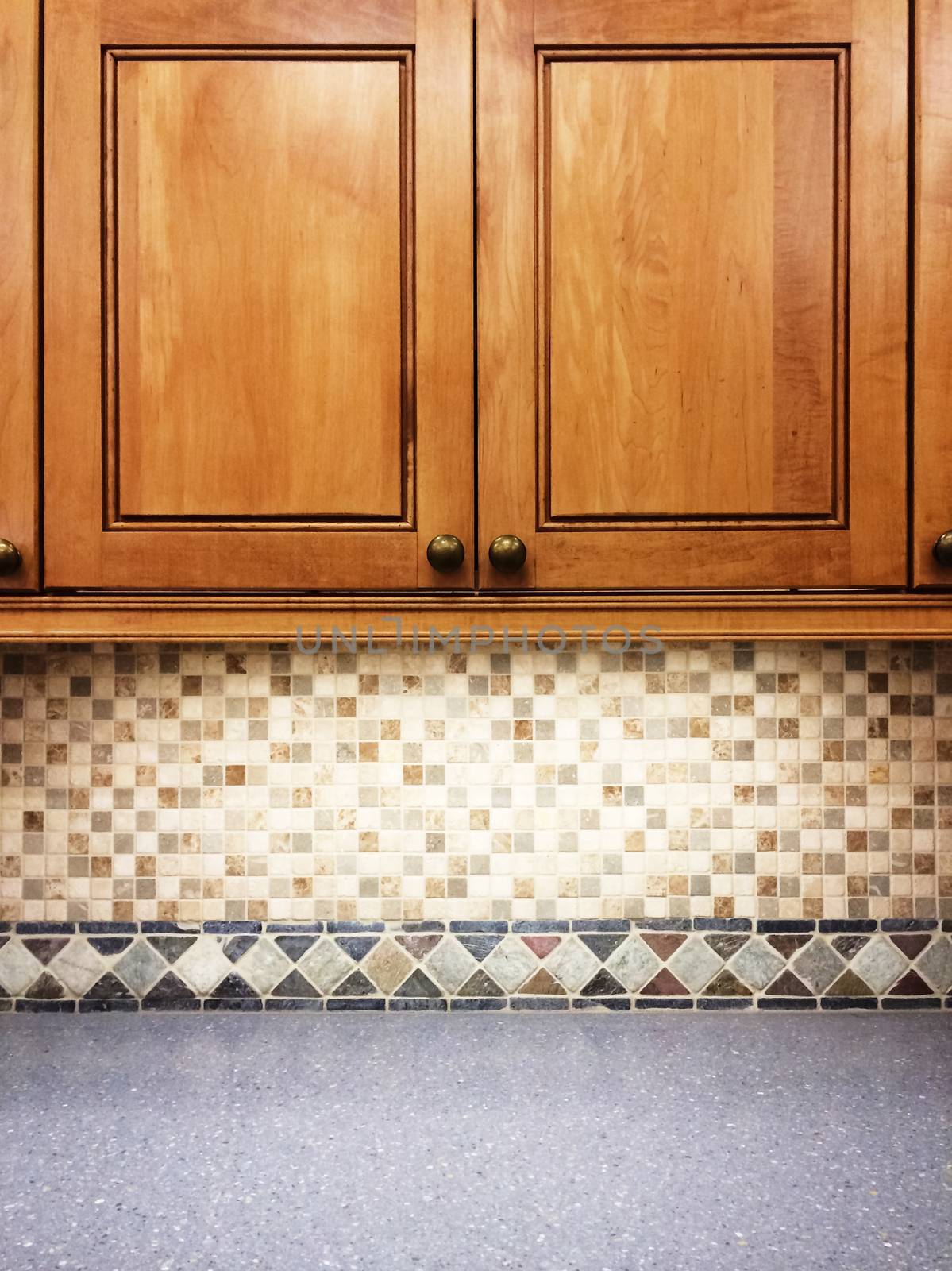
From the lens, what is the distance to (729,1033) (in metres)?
1.18

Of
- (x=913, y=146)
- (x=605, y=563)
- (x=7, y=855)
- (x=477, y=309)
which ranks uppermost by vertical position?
(x=913, y=146)

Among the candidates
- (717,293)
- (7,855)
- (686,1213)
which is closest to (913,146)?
(717,293)

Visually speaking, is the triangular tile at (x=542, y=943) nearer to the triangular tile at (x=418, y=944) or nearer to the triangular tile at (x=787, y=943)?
the triangular tile at (x=418, y=944)

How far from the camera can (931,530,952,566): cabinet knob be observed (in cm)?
88

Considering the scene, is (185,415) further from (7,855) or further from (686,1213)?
(686,1213)

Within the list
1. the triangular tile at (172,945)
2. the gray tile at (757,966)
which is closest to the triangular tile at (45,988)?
the triangular tile at (172,945)

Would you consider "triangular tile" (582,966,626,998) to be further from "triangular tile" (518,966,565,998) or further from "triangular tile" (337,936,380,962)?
"triangular tile" (337,936,380,962)

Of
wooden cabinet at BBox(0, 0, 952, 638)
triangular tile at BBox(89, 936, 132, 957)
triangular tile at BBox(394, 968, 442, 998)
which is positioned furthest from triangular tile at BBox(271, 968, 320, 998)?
wooden cabinet at BBox(0, 0, 952, 638)

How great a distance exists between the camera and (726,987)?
4.09 ft

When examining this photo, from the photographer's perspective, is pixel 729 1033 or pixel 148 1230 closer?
pixel 148 1230

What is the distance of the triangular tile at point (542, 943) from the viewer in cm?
125

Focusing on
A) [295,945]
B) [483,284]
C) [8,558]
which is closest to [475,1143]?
[295,945]

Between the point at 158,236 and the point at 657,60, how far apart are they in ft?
1.75

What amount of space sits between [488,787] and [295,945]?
35cm
